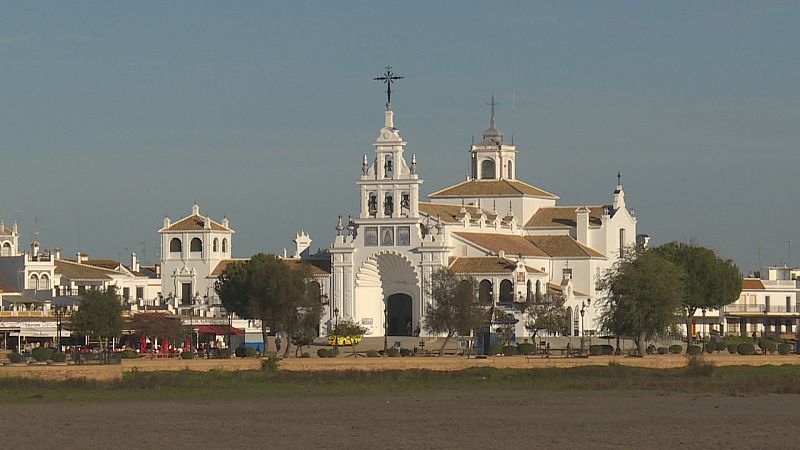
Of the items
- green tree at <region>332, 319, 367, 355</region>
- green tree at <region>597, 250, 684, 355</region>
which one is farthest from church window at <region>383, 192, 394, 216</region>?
green tree at <region>597, 250, 684, 355</region>

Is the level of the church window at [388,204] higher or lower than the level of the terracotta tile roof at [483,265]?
higher

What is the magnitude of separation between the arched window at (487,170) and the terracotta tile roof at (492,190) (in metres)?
1.48

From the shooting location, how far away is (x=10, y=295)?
12169 cm

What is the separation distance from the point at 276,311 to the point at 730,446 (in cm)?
6326

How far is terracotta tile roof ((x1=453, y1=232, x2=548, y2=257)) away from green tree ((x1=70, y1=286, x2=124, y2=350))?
33.6 m

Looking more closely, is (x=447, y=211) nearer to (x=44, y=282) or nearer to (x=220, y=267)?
(x=220, y=267)

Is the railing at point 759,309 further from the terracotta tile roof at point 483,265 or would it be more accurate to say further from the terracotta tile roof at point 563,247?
the terracotta tile roof at point 483,265

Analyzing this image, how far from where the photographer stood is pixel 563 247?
437ft

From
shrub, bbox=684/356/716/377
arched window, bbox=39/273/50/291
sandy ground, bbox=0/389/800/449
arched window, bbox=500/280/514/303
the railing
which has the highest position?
arched window, bbox=39/273/50/291

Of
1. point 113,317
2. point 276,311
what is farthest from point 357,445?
point 276,311

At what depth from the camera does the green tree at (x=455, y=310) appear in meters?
109

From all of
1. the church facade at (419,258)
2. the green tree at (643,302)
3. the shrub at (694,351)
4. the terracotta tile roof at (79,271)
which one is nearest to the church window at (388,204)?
the church facade at (419,258)

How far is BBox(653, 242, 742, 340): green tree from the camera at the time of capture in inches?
4756

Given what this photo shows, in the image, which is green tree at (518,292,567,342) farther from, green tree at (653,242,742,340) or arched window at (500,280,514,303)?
green tree at (653,242,742,340)
